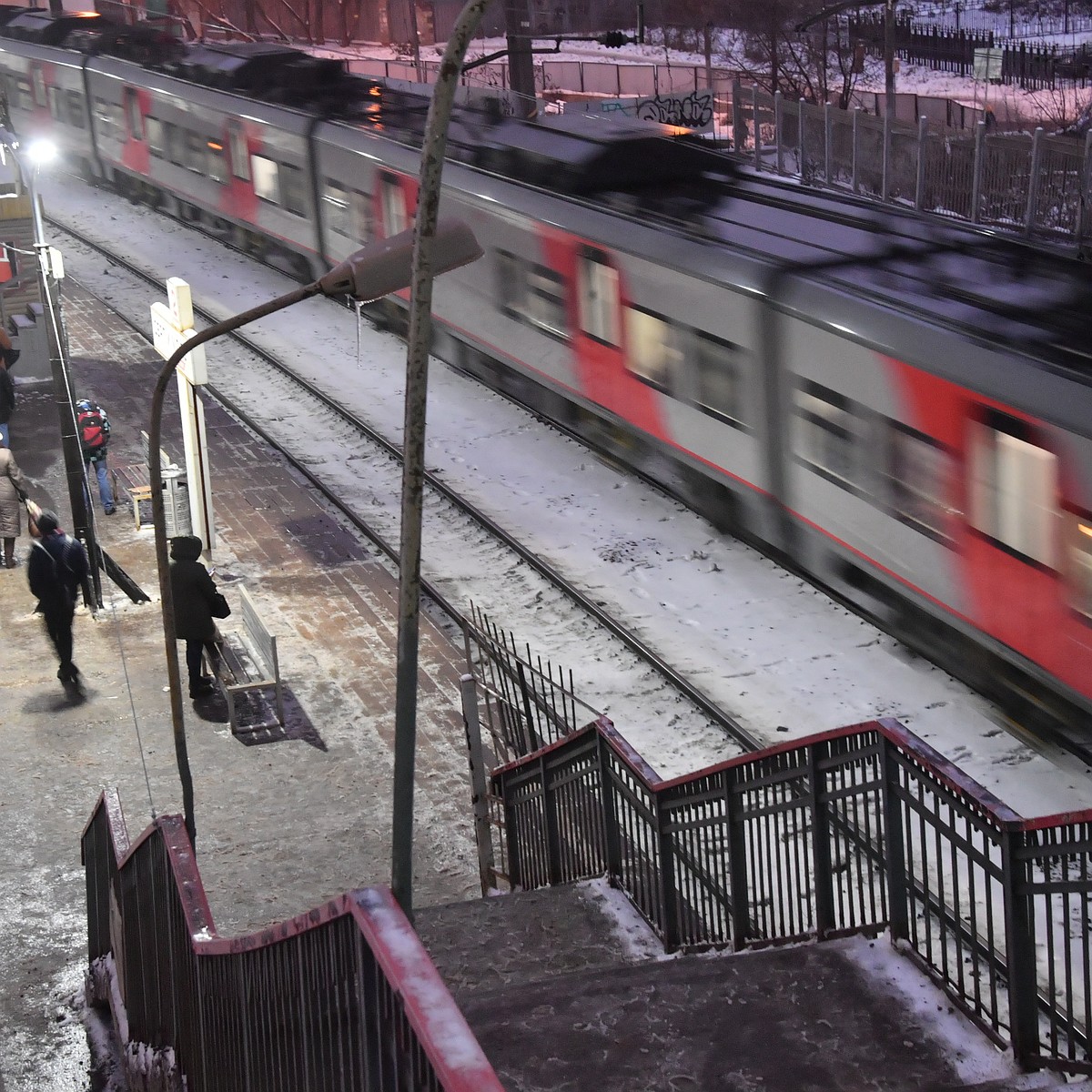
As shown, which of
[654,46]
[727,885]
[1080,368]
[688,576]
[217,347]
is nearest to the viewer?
[727,885]

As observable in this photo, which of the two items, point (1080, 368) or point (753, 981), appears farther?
point (1080, 368)

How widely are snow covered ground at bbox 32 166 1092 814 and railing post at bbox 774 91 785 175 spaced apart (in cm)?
966

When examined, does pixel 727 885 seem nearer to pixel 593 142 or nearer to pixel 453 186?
pixel 593 142

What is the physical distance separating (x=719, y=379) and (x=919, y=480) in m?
3.23

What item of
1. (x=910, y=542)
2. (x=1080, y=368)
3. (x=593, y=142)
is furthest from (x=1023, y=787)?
(x=593, y=142)

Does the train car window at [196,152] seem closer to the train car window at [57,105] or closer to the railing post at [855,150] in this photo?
the train car window at [57,105]

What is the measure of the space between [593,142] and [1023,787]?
32.2 feet

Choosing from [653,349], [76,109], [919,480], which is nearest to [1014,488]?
[919,480]

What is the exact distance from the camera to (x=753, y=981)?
641 cm

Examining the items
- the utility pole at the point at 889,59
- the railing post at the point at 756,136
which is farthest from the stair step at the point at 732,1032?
the railing post at the point at 756,136

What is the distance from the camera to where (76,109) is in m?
36.4

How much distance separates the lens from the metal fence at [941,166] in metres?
23.2

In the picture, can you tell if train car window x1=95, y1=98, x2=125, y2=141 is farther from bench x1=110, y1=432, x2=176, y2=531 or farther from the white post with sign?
the white post with sign

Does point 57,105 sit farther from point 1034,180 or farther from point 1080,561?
point 1080,561
